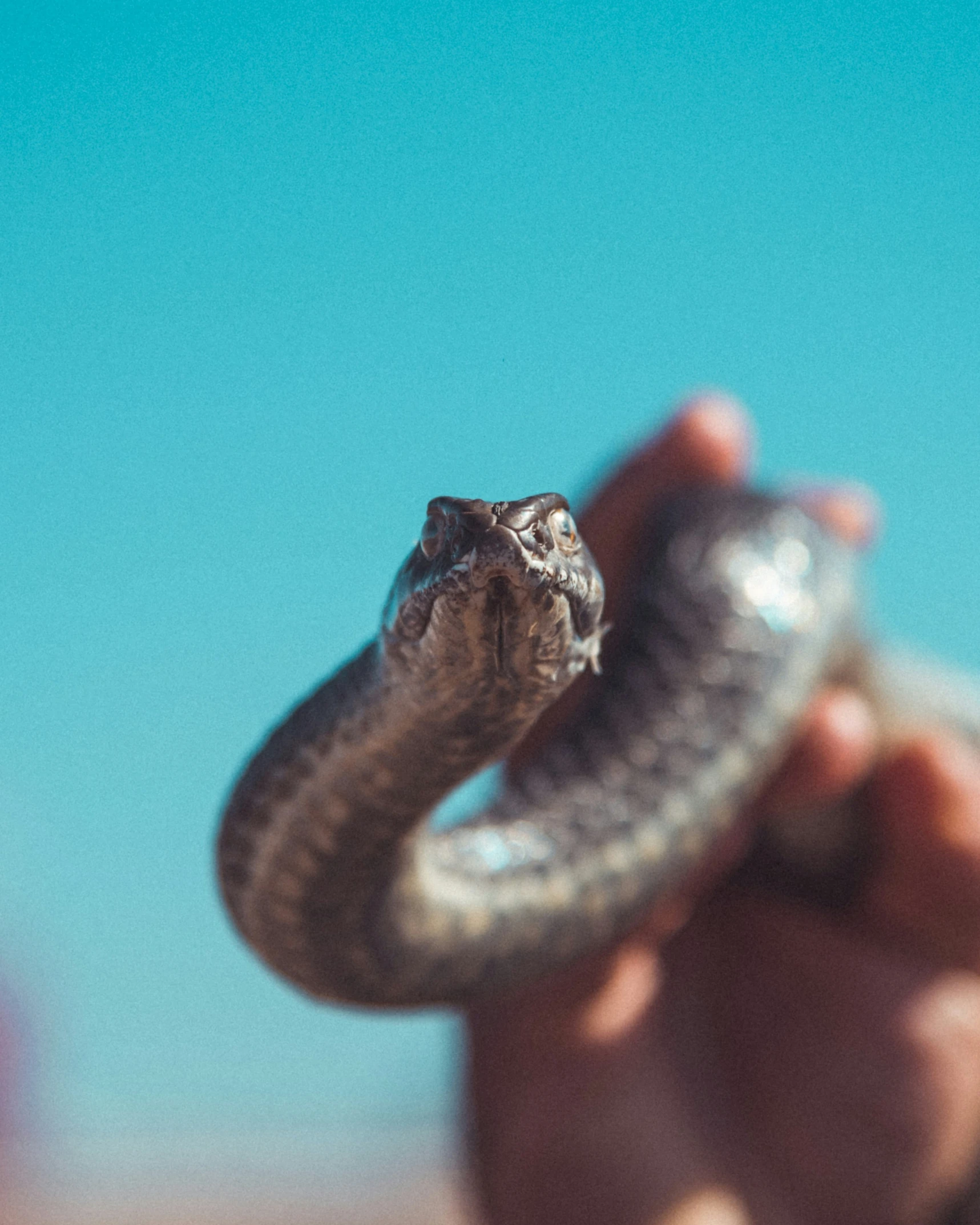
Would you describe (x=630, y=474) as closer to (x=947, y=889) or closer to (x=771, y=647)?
(x=771, y=647)

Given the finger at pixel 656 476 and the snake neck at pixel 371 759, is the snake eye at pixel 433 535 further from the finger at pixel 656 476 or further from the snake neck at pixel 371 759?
the finger at pixel 656 476

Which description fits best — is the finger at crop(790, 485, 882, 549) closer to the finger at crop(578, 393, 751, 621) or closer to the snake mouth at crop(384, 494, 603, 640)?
the finger at crop(578, 393, 751, 621)

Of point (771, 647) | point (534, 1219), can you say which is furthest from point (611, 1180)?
point (771, 647)

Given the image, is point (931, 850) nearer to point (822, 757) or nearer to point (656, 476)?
point (822, 757)

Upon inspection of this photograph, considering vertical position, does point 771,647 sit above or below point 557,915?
above

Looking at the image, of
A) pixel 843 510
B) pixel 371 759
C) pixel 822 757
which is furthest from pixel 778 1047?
pixel 371 759

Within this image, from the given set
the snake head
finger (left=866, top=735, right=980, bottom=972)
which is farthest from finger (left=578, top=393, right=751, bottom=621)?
→ the snake head

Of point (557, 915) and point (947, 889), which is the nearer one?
point (557, 915)
